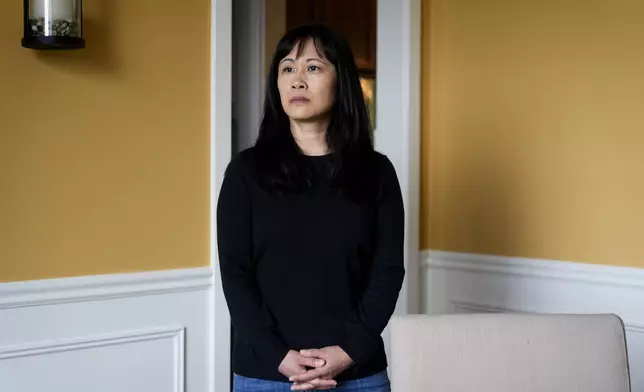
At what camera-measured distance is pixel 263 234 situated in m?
1.58

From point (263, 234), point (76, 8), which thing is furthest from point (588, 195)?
point (76, 8)

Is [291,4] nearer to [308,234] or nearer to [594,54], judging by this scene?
[594,54]

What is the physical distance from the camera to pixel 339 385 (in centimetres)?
159

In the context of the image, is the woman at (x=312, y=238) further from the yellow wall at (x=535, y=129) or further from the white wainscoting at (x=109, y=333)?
the yellow wall at (x=535, y=129)

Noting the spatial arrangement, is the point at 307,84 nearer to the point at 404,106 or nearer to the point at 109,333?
the point at 109,333

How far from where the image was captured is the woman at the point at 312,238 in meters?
1.56

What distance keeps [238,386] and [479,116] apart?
149 cm

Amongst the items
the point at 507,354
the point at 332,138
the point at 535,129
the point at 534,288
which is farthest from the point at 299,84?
the point at 534,288

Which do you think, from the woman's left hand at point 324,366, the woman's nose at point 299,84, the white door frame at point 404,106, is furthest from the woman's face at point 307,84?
the white door frame at point 404,106

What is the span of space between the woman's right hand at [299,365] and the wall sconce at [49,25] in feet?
3.23

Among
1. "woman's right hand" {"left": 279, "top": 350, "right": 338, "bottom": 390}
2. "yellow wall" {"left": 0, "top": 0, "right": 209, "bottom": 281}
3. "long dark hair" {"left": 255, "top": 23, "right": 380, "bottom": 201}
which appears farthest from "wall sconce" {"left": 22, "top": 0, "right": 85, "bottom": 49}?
"woman's right hand" {"left": 279, "top": 350, "right": 338, "bottom": 390}

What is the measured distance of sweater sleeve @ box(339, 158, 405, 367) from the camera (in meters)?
1.56

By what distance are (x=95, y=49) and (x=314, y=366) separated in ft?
3.66

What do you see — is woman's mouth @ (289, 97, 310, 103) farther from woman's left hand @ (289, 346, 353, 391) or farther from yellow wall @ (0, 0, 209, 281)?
yellow wall @ (0, 0, 209, 281)
